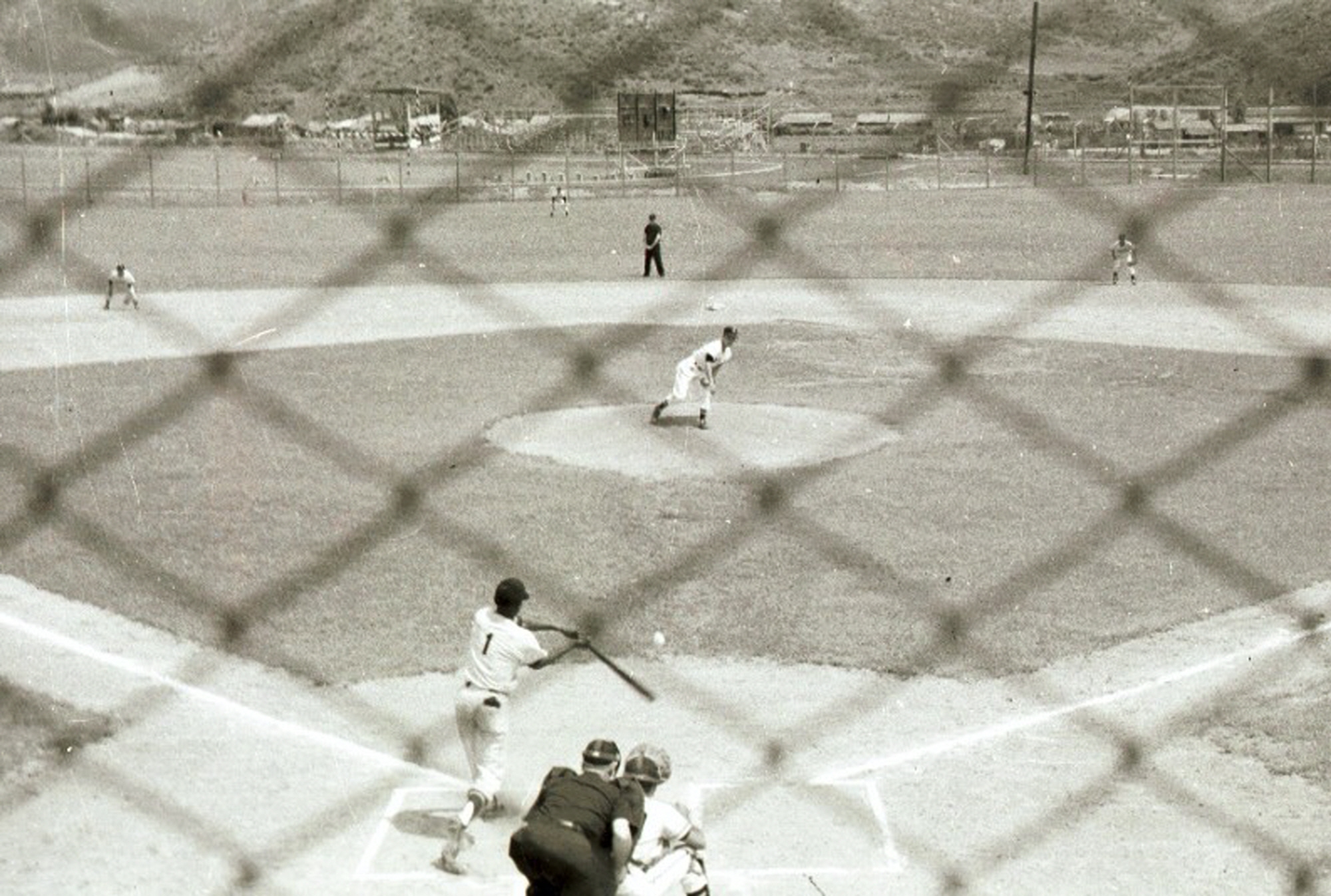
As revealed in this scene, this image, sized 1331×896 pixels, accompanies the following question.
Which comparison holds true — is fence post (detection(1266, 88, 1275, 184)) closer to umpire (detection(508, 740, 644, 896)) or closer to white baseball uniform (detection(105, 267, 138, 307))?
umpire (detection(508, 740, 644, 896))

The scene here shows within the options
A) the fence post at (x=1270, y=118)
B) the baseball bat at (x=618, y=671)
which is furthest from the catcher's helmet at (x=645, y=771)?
the fence post at (x=1270, y=118)

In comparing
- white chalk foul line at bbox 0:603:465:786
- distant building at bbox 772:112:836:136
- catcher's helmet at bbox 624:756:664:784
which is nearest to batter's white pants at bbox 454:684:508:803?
white chalk foul line at bbox 0:603:465:786

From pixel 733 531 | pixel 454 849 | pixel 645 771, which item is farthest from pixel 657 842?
pixel 733 531

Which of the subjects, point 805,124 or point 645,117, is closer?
point 645,117

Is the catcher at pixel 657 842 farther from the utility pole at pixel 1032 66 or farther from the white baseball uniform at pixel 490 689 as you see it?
the utility pole at pixel 1032 66

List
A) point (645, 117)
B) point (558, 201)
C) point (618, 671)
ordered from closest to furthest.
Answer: point (645, 117), point (618, 671), point (558, 201)

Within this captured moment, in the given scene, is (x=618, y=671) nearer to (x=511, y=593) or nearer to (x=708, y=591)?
(x=511, y=593)
